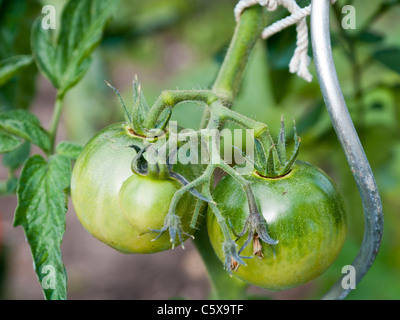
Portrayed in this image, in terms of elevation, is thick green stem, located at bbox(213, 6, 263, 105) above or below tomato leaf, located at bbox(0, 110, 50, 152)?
above

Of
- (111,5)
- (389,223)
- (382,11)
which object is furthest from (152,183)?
(389,223)

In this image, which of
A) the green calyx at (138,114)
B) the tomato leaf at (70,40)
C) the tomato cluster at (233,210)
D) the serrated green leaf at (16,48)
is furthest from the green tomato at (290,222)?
the serrated green leaf at (16,48)

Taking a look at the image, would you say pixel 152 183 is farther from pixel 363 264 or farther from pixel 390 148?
pixel 390 148

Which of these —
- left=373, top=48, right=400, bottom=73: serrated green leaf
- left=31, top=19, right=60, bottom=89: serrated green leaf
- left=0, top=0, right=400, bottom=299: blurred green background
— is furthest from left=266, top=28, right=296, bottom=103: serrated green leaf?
left=31, top=19, right=60, bottom=89: serrated green leaf

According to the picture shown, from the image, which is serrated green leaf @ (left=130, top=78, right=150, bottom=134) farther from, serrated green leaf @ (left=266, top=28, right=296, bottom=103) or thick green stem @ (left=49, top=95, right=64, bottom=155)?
serrated green leaf @ (left=266, top=28, right=296, bottom=103)

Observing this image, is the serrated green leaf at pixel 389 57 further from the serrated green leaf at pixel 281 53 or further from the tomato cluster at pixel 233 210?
the tomato cluster at pixel 233 210

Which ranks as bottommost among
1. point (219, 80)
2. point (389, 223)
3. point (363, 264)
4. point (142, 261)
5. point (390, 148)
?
point (142, 261)

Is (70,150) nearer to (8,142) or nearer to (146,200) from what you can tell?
(8,142)
